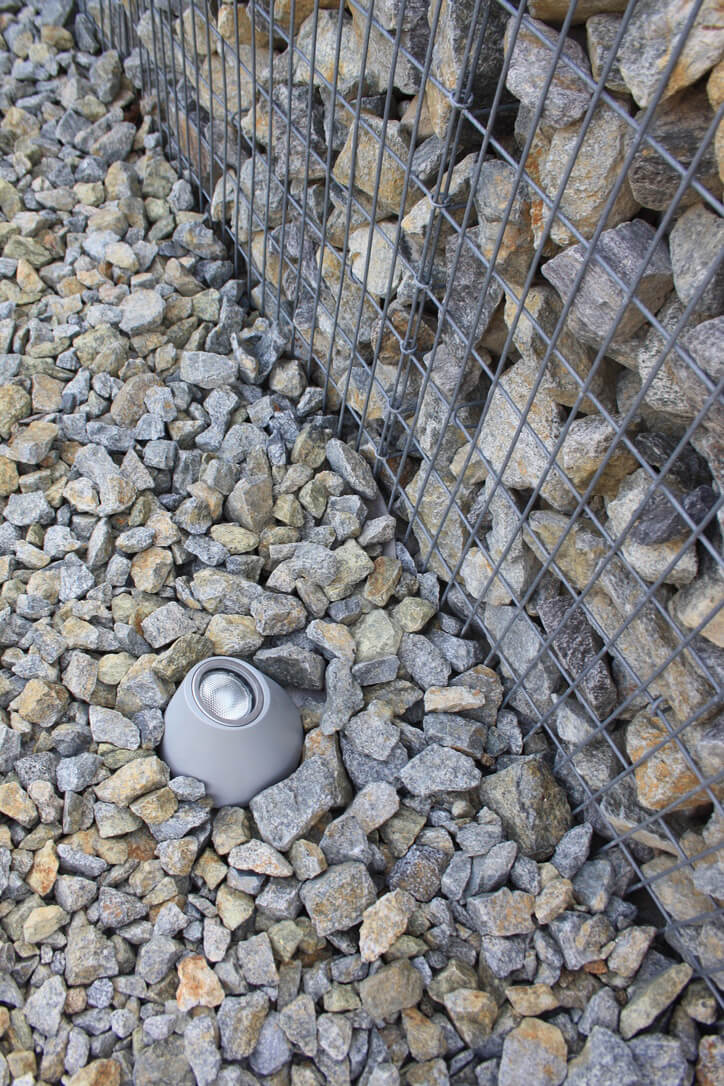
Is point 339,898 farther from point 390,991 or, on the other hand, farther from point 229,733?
point 229,733

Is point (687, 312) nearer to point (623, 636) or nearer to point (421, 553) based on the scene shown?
point (623, 636)

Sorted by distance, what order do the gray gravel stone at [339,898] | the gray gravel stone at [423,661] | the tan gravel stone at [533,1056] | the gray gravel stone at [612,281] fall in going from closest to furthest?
the gray gravel stone at [612,281] → the tan gravel stone at [533,1056] → the gray gravel stone at [339,898] → the gray gravel stone at [423,661]

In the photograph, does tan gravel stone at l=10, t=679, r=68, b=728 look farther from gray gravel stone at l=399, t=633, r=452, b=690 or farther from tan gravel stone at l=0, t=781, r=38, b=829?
gray gravel stone at l=399, t=633, r=452, b=690

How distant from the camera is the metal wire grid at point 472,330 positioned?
114 cm

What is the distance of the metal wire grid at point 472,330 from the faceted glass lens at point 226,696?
424mm

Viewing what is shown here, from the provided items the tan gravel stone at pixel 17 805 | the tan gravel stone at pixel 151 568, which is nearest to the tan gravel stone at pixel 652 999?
the tan gravel stone at pixel 17 805

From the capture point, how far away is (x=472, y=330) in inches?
56.0

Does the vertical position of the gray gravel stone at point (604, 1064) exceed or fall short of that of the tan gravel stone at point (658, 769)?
it falls short

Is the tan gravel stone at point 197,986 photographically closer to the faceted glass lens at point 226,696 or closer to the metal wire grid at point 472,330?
the faceted glass lens at point 226,696

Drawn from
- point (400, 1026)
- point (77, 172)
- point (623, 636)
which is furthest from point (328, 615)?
point (77, 172)

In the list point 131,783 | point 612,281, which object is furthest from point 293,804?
point 612,281

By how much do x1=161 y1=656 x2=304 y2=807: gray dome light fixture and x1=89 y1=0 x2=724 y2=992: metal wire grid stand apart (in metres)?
0.39

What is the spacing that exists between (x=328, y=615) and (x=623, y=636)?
56cm

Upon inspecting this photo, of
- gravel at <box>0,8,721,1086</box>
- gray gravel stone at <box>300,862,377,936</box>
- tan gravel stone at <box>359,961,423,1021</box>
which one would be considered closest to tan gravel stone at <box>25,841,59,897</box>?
gravel at <box>0,8,721,1086</box>
